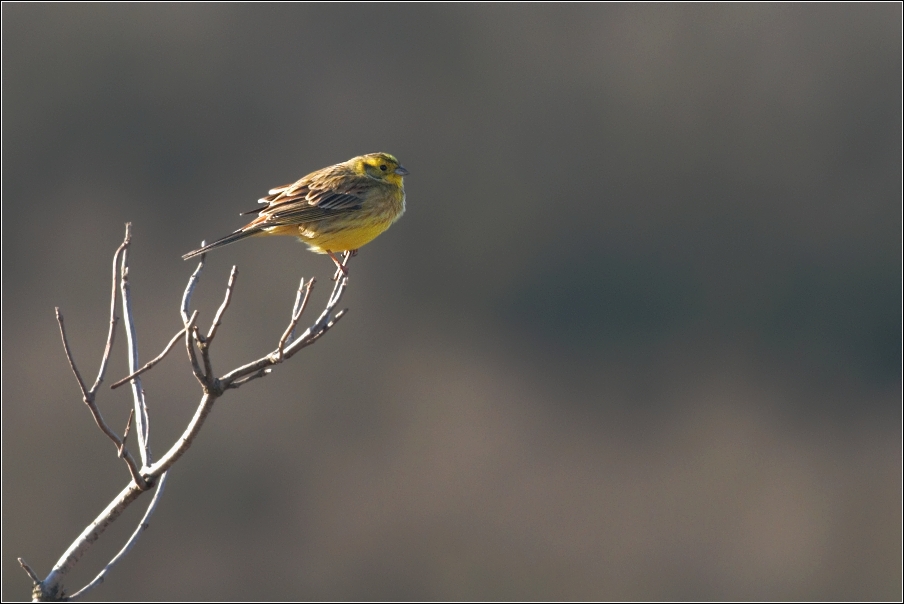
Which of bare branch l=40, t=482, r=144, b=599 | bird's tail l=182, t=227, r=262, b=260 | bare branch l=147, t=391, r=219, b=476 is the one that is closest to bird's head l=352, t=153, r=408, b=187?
bird's tail l=182, t=227, r=262, b=260

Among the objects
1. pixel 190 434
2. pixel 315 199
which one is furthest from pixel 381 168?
pixel 190 434

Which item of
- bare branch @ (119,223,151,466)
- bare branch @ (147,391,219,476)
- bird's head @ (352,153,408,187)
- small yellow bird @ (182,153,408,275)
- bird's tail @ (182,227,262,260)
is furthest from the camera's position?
bird's head @ (352,153,408,187)

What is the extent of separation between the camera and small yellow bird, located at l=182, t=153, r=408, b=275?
232 inches

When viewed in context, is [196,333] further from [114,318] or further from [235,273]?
[114,318]

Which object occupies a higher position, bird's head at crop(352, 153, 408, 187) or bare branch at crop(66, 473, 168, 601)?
bird's head at crop(352, 153, 408, 187)

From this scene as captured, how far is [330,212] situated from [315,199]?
0.55 feet

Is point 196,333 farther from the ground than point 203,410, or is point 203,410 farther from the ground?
point 196,333

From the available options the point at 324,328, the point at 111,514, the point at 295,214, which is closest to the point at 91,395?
the point at 111,514

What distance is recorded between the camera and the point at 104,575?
11.5 feet

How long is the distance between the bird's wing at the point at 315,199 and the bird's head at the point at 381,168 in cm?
16

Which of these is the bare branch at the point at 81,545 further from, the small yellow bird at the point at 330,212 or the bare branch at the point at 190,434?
the small yellow bird at the point at 330,212

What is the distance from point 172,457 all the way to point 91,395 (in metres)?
0.36

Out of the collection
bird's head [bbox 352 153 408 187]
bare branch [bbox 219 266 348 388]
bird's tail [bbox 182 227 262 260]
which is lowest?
bare branch [bbox 219 266 348 388]

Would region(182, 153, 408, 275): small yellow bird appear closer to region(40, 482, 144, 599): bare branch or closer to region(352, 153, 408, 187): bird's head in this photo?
region(352, 153, 408, 187): bird's head
